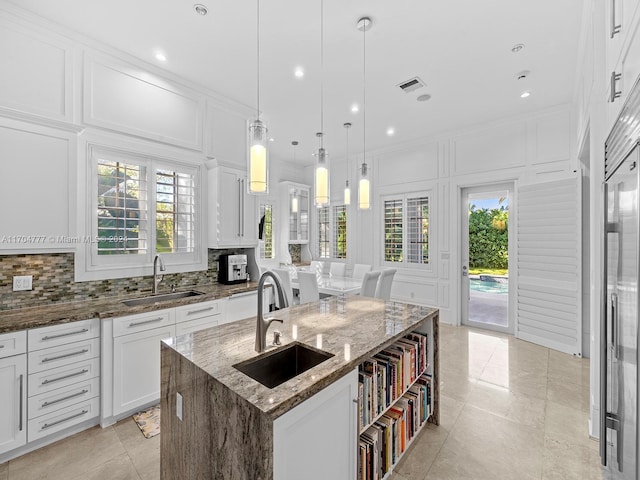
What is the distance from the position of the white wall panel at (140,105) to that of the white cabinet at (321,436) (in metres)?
2.92

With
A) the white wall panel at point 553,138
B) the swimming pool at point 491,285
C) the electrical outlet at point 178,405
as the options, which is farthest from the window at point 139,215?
the white wall panel at point 553,138

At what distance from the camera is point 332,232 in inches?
257

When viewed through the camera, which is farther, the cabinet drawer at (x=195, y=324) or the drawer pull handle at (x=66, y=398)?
the cabinet drawer at (x=195, y=324)

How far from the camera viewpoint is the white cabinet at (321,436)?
3.46 feet

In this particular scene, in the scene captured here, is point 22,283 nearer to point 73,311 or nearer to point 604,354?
point 73,311

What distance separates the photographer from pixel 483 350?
3.73 m

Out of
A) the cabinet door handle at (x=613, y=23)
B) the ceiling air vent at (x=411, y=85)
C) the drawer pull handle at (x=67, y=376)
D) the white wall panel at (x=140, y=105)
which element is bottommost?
the drawer pull handle at (x=67, y=376)

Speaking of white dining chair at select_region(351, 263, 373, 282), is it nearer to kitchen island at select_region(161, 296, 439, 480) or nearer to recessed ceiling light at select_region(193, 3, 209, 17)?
kitchen island at select_region(161, 296, 439, 480)

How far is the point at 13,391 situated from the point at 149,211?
1.67 metres

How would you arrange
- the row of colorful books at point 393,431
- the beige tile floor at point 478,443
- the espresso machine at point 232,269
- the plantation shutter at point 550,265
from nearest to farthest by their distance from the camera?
the row of colorful books at point 393,431 < the beige tile floor at point 478,443 < the espresso machine at point 232,269 < the plantation shutter at point 550,265

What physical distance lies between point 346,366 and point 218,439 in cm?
60

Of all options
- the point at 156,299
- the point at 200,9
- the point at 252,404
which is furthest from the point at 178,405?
the point at 200,9

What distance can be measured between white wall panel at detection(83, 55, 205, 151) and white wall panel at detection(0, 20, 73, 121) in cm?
15

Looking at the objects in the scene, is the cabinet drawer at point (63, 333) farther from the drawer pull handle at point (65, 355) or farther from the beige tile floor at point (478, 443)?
the beige tile floor at point (478, 443)
